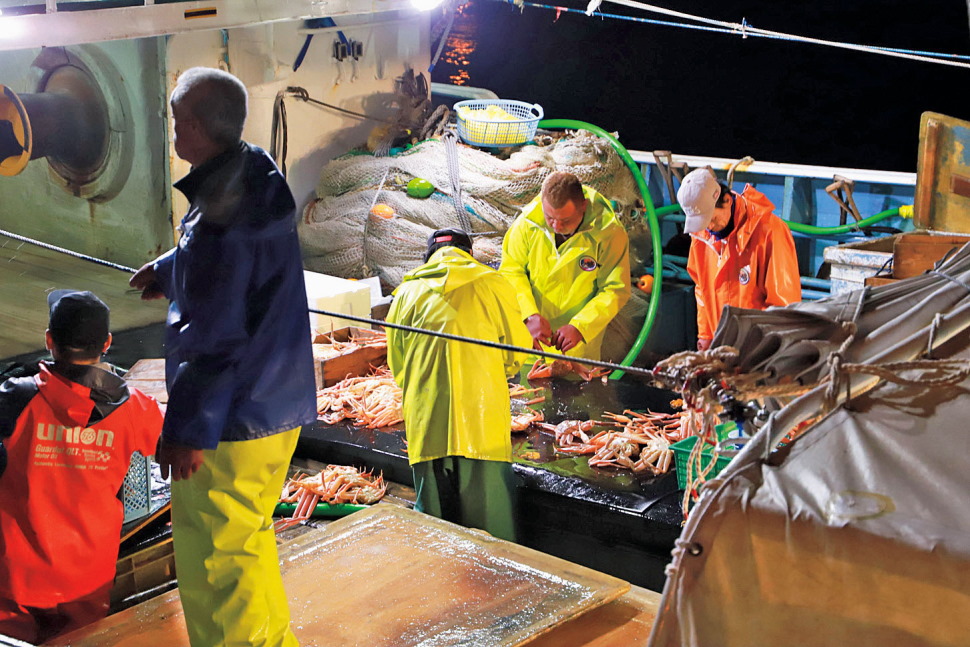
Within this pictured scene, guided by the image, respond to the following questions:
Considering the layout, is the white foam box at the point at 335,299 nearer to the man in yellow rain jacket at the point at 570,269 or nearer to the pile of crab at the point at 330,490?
the man in yellow rain jacket at the point at 570,269

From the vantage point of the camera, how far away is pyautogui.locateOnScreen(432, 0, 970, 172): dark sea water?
3600 centimetres

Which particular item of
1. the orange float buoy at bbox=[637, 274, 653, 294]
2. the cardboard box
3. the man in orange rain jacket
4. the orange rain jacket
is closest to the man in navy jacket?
the cardboard box

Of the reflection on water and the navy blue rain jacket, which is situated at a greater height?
the reflection on water

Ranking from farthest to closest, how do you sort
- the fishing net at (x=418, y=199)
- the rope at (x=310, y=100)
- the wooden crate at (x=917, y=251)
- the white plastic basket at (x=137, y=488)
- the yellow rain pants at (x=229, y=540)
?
the rope at (x=310, y=100), the fishing net at (x=418, y=199), the wooden crate at (x=917, y=251), the white plastic basket at (x=137, y=488), the yellow rain pants at (x=229, y=540)

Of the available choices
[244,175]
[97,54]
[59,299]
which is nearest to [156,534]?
[59,299]

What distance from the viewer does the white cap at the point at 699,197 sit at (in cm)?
627

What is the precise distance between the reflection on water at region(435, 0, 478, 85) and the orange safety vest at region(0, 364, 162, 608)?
101 feet

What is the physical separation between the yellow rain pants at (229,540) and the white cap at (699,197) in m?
3.71

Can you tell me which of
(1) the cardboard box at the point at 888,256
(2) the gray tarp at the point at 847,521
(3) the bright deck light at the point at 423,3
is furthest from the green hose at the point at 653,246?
(2) the gray tarp at the point at 847,521

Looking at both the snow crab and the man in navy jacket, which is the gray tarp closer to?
the man in navy jacket

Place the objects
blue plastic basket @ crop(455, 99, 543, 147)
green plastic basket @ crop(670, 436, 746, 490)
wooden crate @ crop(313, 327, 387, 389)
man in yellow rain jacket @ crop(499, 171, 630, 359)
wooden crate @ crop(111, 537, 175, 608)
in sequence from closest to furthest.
Result: 1. wooden crate @ crop(111, 537, 175, 608)
2. green plastic basket @ crop(670, 436, 746, 490)
3. man in yellow rain jacket @ crop(499, 171, 630, 359)
4. wooden crate @ crop(313, 327, 387, 389)
5. blue plastic basket @ crop(455, 99, 543, 147)

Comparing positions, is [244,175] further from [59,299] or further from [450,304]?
[450,304]

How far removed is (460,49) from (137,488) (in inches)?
1379

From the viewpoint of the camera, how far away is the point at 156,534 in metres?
4.99
